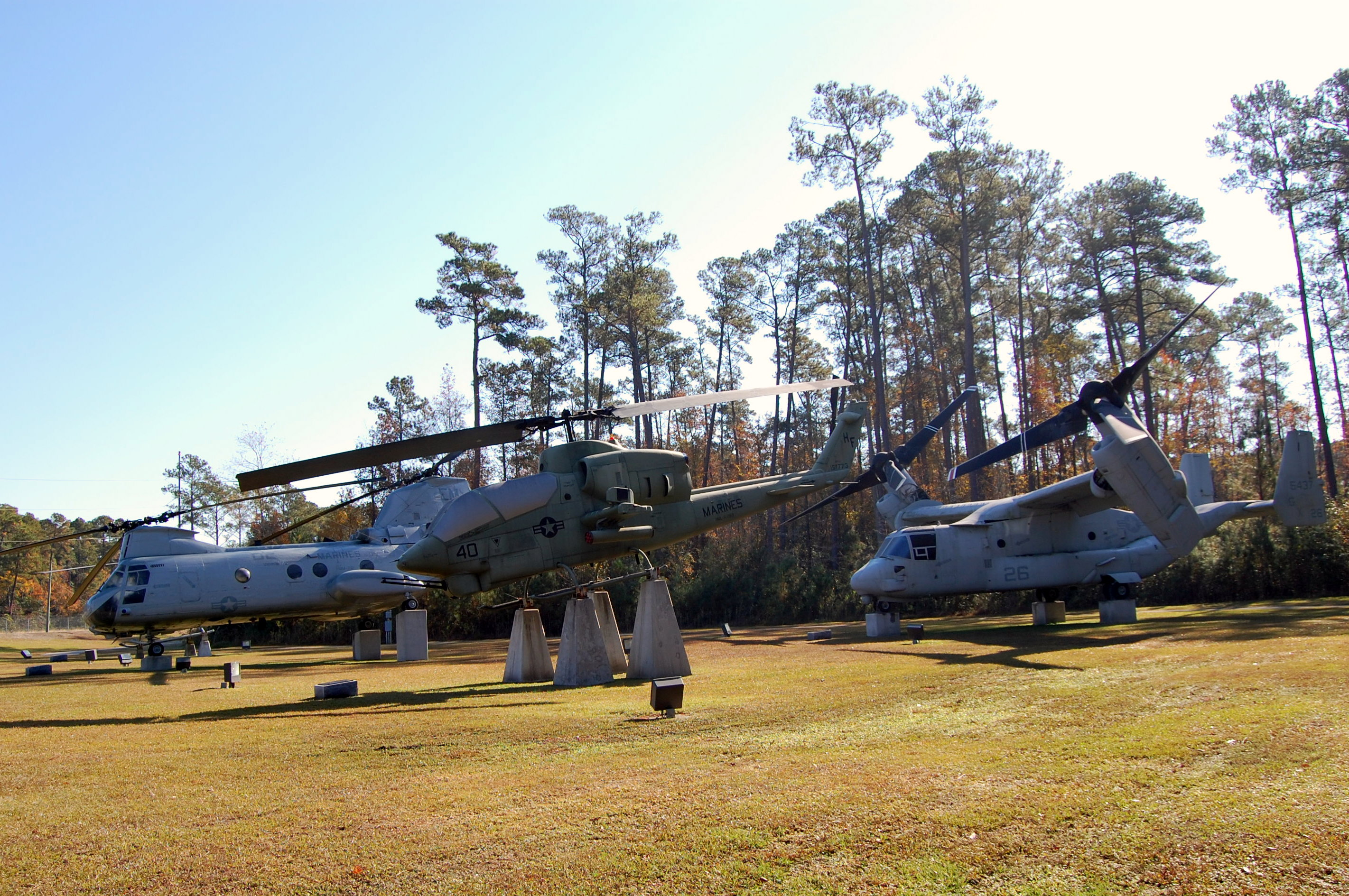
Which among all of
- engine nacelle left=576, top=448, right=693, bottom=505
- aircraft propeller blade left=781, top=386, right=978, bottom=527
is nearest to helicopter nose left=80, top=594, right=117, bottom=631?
engine nacelle left=576, top=448, right=693, bottom=505

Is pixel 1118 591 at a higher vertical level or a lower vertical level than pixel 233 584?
lower

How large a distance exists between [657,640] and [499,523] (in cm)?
306

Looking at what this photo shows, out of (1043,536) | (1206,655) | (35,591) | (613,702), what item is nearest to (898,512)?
(1043,536)

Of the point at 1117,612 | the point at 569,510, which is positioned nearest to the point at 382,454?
the point at 569,510

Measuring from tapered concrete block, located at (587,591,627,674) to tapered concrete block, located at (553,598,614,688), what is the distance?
89 cm

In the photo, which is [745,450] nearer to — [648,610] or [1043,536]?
[1043,536]

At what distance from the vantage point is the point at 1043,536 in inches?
853

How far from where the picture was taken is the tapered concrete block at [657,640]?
13.4m

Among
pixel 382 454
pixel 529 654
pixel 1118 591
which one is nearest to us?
pixel 382 454

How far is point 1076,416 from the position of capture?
59.1 ft

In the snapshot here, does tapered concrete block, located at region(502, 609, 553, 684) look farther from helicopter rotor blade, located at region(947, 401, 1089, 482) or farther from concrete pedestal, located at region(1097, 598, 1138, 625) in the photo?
concrete pedestal, located at region(1097, 598, 1138, 625)

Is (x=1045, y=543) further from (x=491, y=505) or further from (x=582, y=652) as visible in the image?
(x=491, y=505)

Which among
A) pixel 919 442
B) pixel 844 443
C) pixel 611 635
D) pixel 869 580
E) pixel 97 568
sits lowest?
pixel 611 635

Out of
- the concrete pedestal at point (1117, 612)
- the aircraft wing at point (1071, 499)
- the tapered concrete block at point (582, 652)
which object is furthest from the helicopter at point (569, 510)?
the concrete pedestal at point (1117, 612)
